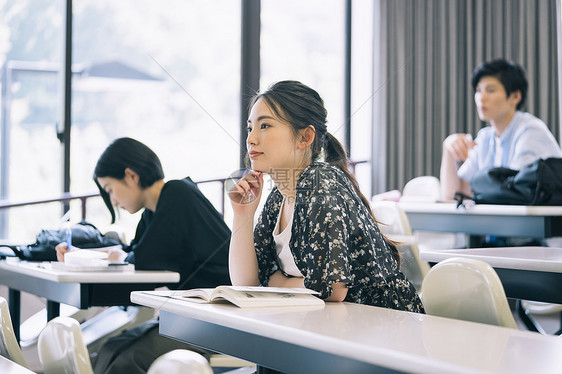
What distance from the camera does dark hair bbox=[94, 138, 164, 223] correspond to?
235cm

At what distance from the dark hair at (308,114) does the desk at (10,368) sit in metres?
0.81

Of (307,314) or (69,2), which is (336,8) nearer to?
(69,2)

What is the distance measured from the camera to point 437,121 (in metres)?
5.36

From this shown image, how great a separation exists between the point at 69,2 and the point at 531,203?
8.69 feet

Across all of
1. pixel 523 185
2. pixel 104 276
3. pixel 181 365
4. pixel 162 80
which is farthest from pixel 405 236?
pixel 162 80

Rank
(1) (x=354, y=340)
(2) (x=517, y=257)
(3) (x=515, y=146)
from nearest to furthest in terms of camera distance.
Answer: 1. (1) (x=354, y=340)
2. (2) (x=517, y=257)
3. (3) (x=515, y=146)

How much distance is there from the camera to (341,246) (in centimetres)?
142

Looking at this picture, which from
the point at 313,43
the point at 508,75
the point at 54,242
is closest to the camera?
the point at 54,242

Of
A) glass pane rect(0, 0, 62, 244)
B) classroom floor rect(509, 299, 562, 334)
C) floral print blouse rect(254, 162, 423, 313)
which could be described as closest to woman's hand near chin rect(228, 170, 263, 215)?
floral print blouse rect(254, 162, 423, 313)

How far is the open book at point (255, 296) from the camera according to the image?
1289mm

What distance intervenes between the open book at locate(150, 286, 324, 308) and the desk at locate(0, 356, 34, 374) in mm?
327

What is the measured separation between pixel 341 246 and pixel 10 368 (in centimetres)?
67

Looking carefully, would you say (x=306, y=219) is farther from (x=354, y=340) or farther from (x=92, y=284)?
(x=92, y=284)

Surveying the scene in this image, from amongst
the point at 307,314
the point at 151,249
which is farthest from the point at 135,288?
the point at 307,314
